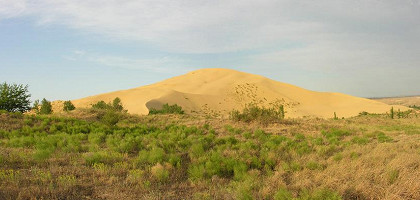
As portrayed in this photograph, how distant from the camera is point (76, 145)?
987 cm

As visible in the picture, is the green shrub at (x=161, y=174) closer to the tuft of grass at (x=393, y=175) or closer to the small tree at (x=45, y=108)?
the tuft of grass at (x=393, y=175)

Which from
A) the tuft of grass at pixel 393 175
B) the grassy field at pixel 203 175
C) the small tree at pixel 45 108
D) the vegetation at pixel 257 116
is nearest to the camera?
the grassy field at pixel 203 175

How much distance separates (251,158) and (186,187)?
253 centimetres

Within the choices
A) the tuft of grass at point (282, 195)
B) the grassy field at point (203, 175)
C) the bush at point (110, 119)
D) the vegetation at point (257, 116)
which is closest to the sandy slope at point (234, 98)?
the bush at point (110, 119)

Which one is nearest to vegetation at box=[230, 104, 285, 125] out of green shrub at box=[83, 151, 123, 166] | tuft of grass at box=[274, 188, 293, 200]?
green shrub at box=[83, 151, 123, 166]

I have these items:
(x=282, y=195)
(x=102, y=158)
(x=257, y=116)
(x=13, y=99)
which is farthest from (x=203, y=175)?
(x=13, y=99)

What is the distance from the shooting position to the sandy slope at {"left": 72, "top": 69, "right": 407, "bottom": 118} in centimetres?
4594

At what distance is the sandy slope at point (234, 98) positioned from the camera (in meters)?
45.9

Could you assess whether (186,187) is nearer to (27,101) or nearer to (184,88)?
(27,101)

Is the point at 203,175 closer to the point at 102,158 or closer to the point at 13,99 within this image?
the point at 102,158

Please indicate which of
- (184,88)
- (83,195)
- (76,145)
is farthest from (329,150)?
(184,88)

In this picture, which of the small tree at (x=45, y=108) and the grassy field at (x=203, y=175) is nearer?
the grassy field at (x=203, y=175)

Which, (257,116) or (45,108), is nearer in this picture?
(257,116)

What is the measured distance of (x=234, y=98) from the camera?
179 ft
